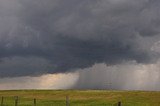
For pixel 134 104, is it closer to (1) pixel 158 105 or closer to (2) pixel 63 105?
(1) pixel 158 105

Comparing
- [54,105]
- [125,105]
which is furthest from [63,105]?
[125,105]

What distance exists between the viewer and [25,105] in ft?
259

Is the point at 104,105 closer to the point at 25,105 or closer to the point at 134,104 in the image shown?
the point at 134,104

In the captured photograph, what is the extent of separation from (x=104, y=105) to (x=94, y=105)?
2169 millimetres

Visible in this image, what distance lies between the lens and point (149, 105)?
77375mm

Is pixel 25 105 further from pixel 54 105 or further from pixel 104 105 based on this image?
pixel 104 105

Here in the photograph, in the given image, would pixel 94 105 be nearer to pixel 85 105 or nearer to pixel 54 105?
pixel 85 105

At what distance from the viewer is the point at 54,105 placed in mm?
77188

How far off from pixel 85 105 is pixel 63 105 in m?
5.87

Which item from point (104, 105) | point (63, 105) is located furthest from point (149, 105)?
point (63, 105)

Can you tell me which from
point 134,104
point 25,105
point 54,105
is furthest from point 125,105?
point 25,105

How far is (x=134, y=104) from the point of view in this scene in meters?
78.6

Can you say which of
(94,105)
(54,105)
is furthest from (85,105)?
(54,105)

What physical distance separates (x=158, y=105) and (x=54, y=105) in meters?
21.5
